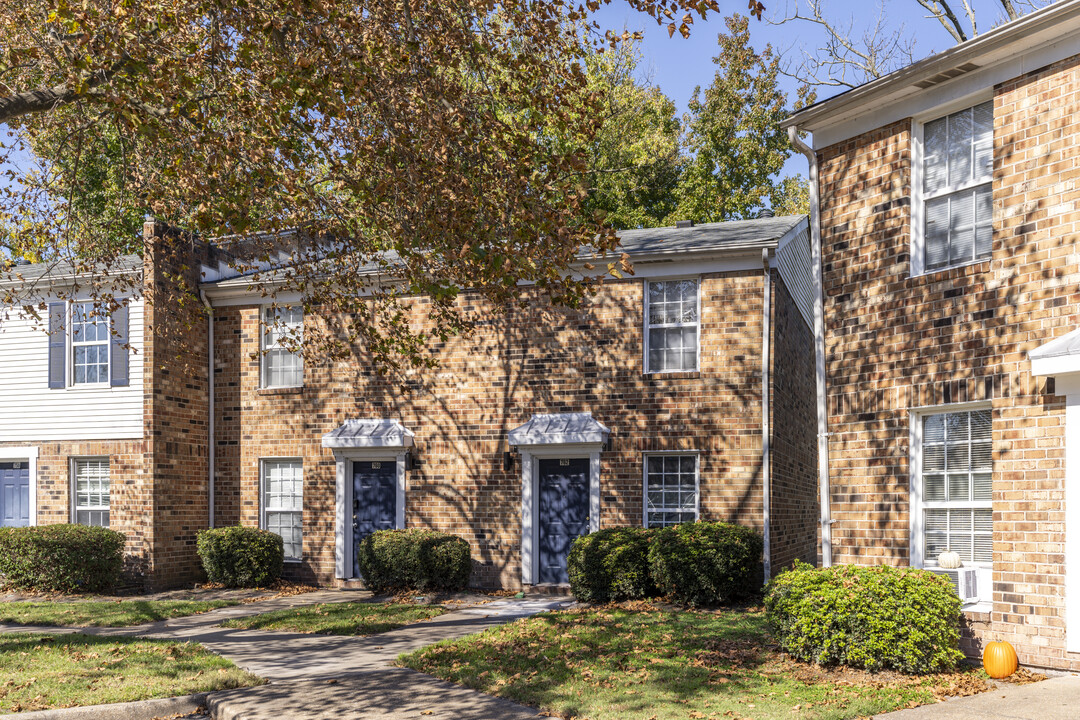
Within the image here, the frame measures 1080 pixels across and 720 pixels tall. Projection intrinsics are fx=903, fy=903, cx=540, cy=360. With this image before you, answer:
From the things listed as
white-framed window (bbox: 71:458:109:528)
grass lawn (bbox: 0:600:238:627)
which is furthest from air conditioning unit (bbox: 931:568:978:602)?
white-framed window (bbox: 71:458:109:528)

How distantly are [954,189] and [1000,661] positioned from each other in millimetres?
4765

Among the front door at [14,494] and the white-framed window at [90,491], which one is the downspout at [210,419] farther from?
the front door at [14,494]

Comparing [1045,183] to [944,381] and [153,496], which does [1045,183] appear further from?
[153,496]

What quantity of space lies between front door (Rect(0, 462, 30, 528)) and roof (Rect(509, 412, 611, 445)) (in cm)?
1013

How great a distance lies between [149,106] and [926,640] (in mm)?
9394

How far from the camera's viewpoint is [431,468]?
16469 mm

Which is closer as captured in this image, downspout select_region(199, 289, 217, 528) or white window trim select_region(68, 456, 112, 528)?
white window trim select_region(68, 456, 112, 528)

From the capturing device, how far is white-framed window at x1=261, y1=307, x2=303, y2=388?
1762 centimetres

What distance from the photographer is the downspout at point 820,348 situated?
34.1 ft

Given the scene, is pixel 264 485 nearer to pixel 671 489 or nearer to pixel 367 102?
pixel 671 489

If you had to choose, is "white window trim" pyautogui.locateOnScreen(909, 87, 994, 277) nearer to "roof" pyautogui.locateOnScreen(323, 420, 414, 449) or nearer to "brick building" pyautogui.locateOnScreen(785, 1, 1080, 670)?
"brick building" pyautogui.locateOnScreen(785, 1, 1080, 670)

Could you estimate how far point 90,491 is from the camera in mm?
17641

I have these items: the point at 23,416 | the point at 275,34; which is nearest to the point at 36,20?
the point at 275,34

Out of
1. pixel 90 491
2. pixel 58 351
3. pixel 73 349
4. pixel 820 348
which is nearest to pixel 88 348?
pixel 73 349
